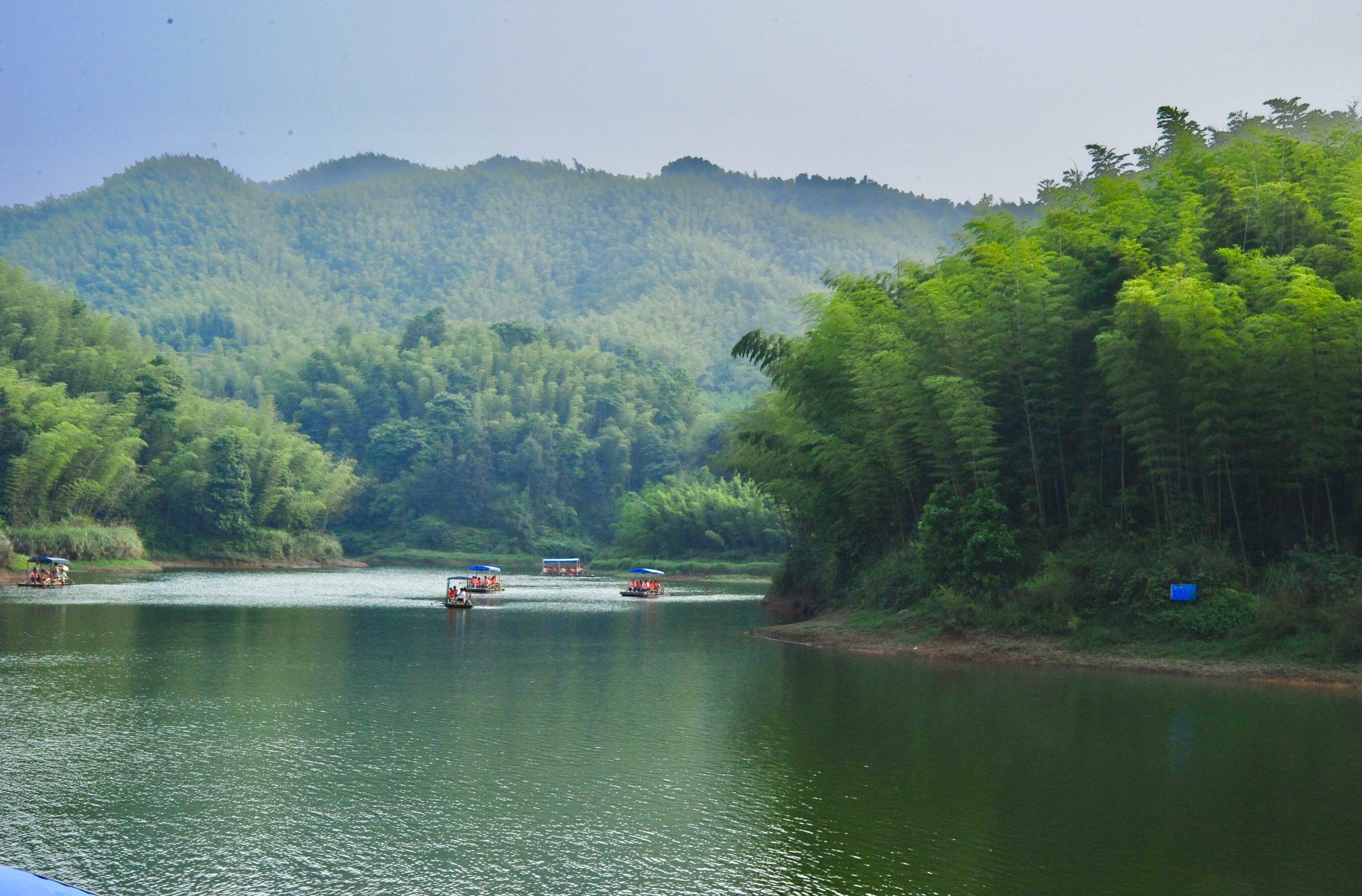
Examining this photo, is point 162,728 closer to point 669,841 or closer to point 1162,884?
point 669,841

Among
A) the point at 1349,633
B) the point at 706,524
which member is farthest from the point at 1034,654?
the point at 706,524

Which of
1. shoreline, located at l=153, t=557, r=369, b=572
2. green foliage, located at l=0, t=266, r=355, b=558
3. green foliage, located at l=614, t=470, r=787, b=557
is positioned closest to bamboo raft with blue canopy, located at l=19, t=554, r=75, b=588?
green foliage, located at l=0, t=266, r=355, b=558

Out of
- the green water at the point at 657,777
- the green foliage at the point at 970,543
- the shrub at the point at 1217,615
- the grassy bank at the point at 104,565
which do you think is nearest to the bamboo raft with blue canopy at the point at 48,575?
the grassy bank at the point at 104,565

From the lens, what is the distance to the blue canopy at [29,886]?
6059 millimetres

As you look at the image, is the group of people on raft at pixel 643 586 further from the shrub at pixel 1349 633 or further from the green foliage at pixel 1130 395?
the shrub at pixel 1349 633

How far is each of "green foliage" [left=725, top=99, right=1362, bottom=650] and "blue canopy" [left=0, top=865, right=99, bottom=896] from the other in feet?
70.4

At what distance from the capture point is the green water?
11.0 m

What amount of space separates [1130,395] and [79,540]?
180 ft

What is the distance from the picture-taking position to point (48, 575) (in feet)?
156

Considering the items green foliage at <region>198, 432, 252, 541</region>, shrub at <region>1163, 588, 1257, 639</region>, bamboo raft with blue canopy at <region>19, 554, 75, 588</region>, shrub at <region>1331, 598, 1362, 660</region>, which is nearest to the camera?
shrub at <region>1331, 598, 1362, 660</region>

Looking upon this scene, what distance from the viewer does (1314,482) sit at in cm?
2373

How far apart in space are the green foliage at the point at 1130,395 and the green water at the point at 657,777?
2.97m

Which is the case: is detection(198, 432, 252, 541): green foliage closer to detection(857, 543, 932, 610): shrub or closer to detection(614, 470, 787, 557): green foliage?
detection(614, 470, 787, 557): green foliage

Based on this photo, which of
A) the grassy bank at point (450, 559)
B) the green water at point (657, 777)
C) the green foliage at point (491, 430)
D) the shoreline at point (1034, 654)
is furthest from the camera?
the green foliage at point (491, 430)
